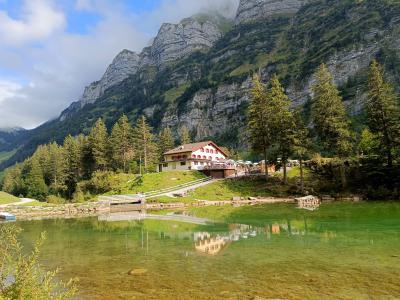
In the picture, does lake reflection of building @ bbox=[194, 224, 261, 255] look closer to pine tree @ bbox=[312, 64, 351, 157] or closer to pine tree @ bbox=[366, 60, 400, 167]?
pine tree @ bbox=[312, 64, 351, 157]

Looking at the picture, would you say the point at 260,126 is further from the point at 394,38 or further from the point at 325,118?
the point at 394,38

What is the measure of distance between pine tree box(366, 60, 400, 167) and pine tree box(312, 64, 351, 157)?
14.8ft

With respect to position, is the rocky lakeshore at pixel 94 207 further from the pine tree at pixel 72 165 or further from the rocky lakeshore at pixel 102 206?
the pine tree at pixel 72 165

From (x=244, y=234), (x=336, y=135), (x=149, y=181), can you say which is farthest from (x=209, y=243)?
(x=149, y=181)

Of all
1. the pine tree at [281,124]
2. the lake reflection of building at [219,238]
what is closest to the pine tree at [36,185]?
the pine tree at [281,124]

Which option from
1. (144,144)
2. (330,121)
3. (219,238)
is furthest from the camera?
(144,144)

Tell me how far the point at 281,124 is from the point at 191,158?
100 ft

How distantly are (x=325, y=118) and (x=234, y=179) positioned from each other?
21.7 m

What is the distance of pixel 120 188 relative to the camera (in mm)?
74250

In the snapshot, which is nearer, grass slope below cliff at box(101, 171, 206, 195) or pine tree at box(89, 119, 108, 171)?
grass slope below cliff at box(101, 171, 206, 195)

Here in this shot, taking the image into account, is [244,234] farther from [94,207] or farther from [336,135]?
[336,135]

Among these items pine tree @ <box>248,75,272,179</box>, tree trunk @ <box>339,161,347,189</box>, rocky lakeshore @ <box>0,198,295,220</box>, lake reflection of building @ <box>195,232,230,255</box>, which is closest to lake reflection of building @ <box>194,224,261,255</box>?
lake reflection of building @ <box>195,232,230,255</box>

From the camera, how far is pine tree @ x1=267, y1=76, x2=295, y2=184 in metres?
64.2

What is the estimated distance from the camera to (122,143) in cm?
9675
